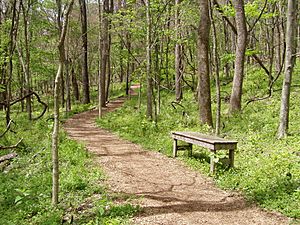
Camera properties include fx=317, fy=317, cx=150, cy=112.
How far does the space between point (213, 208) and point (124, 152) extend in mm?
4624

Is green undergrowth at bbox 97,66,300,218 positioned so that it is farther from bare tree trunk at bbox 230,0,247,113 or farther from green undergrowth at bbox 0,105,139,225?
green undergrowth at bbox 0,105,139,225

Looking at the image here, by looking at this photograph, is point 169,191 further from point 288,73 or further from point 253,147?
point 288,73

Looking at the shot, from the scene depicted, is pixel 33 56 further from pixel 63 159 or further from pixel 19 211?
pixel 19 211

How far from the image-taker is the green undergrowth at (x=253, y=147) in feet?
19.2

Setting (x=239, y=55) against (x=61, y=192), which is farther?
(x=239, y=55)

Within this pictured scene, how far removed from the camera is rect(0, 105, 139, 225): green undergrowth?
5.37 metres

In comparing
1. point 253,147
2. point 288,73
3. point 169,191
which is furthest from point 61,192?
point 288,73

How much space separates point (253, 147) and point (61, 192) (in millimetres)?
5120

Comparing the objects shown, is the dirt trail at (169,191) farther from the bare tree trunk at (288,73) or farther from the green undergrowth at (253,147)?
the bare tree trunk at (288,73)

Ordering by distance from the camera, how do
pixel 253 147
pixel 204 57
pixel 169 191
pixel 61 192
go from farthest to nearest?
pixel 204 57
pixel 253 147
pixel 61 192
pixel 169 191

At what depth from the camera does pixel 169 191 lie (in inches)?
250

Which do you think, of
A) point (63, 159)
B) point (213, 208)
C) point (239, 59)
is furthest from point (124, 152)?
point (239, 59)

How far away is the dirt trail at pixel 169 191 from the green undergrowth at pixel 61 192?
0.35 meters

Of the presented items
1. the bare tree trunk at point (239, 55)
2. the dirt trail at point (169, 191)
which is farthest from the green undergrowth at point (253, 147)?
the bare tree trunk at point (239, 55)
